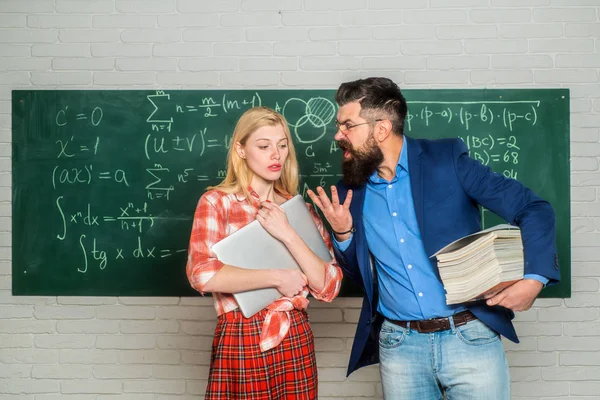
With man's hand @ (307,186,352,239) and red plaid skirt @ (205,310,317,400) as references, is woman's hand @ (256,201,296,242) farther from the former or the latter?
red plaid skirt @ (205,310,317,400)

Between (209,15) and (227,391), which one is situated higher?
(209,15)

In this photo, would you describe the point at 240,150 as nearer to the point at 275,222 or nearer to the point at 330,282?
the point at 275,222

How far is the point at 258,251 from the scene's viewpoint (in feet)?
5.59

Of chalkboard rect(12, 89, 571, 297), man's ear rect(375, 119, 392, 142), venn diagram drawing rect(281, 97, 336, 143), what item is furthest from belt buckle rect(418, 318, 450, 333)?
venn diagram drawing rect(281, 97, 336, 143)

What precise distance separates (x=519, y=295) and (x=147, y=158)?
196 centimetres

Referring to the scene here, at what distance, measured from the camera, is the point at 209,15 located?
2859mm

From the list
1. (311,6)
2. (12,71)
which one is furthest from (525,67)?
(12,71)

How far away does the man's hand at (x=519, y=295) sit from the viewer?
4.86 feet

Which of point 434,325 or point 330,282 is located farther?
point 330,282

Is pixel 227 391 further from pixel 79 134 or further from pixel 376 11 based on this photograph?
pixel 376 11

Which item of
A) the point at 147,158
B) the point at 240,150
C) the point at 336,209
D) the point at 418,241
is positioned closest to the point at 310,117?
the point at 147,158

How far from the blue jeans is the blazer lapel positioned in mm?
299

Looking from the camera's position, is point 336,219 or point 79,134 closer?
point 336,219

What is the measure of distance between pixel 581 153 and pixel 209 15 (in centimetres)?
194
